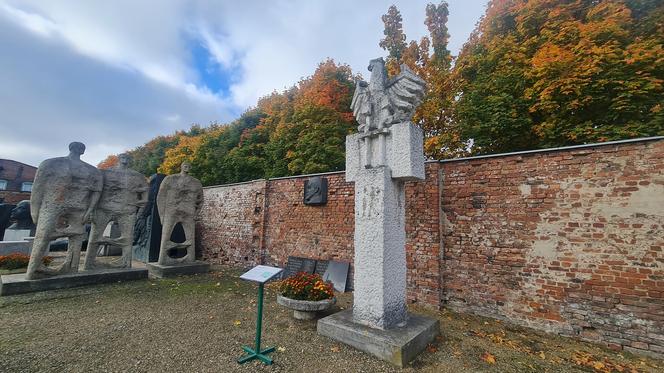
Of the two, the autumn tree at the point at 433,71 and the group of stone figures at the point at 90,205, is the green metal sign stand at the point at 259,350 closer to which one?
the group of stone figures at the point at 90,205

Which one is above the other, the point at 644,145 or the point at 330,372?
the point at 644,145

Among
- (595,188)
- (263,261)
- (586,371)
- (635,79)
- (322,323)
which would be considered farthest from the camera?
(263,261)

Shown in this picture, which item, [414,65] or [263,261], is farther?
Result: [414,65]

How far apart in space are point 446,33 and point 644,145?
34.7ft

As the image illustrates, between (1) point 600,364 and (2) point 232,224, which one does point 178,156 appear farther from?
(1) point 600,364

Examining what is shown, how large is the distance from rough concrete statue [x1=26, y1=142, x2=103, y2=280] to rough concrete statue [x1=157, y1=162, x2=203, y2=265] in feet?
5.03

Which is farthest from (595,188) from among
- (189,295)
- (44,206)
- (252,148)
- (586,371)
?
(252,148)

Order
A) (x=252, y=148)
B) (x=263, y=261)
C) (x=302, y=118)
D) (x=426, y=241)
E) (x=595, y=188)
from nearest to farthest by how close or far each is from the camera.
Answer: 1. (x=595, y=188)
2. (x=426, y=241)
3. (x=263, y=261)
4. (x=302, y=118)
5. (x=252, y=148)

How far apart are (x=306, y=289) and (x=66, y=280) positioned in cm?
535

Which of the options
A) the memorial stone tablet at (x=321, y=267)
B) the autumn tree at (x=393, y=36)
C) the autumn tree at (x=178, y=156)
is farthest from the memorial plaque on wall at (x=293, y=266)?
the autumn tree at (x=178, y=156)

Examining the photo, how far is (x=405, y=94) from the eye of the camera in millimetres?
3959

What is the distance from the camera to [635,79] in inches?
263

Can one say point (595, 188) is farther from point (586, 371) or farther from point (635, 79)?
point (635, 79)

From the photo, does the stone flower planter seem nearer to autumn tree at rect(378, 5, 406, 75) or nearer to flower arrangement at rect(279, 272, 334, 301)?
flower arrangement at rect(279, 272, 334, 301)
